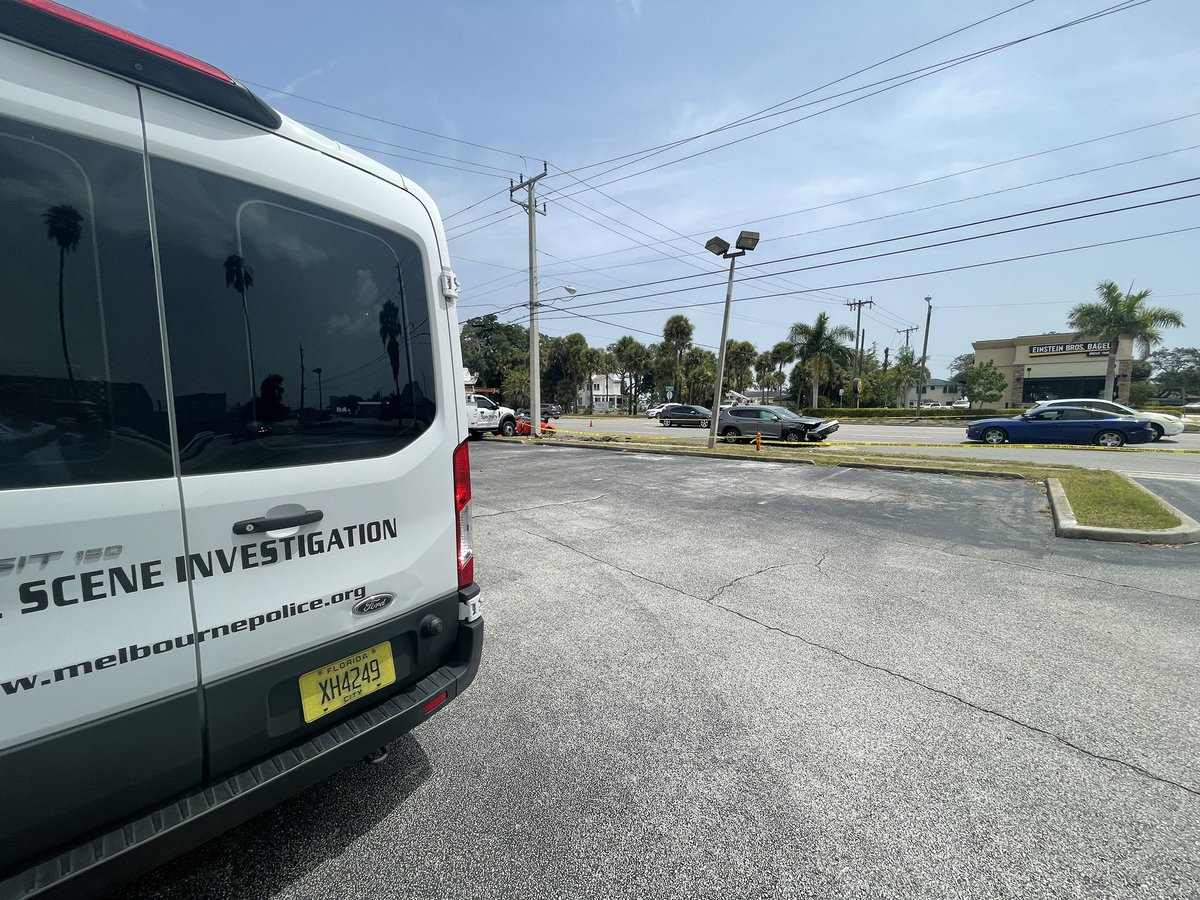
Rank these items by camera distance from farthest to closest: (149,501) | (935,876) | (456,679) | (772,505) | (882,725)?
(772,505) < (882,725) < (456,679) < (935,876) < (149,501)

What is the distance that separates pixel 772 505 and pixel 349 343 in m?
7.52

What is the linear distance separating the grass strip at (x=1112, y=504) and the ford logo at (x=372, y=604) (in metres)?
8.29

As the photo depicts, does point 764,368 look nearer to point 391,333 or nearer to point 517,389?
point 517,389

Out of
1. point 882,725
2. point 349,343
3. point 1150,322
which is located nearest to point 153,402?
point 349,343

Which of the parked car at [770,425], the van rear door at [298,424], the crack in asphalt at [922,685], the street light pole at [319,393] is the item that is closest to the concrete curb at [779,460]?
the parked car at [770,425]

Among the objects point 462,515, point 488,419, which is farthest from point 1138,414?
point 462,515

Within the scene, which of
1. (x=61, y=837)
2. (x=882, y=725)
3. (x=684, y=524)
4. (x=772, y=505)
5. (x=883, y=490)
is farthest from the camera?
(x=883, y=490)

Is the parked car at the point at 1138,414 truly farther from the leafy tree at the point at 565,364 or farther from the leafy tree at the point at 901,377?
the leafy tree at the point at 565,364

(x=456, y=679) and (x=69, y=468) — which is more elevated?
(x=69, y=468)

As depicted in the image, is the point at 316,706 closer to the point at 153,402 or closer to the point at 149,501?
the point at 149,501

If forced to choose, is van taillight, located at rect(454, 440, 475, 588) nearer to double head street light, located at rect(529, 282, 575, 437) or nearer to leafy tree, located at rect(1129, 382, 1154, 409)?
double head street light, located at rect(529, 282, 575, 437)

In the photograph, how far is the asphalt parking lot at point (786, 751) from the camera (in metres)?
1.92

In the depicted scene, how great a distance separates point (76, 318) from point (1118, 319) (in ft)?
154

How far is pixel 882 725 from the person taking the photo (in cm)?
279
